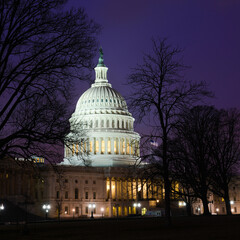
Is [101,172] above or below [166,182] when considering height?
above

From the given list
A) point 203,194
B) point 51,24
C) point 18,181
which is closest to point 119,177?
point 18,181

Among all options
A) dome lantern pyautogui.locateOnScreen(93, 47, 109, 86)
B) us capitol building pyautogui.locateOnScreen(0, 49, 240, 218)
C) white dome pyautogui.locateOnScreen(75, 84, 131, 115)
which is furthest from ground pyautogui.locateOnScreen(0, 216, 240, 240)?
dome lantern pyautogui.locateOnScreen(93, 47, 109, 86)

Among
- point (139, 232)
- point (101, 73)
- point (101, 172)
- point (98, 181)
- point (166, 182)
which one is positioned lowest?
point (139, 232)

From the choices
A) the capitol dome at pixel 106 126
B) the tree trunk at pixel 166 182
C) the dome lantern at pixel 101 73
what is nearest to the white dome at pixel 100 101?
the capitol dome at pixel 106 126

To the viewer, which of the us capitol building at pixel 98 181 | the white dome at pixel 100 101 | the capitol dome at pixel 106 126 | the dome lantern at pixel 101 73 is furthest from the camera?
the dome lantern at pixel 101 73

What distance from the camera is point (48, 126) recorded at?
27.2m

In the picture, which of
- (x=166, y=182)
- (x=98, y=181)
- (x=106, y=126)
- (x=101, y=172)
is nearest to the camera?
(x=166, y=182)

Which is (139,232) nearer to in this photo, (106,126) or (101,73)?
(106,126)

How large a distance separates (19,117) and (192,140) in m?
25.4

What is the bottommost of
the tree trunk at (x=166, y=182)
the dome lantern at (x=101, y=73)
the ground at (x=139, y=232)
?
the ground at (x=139, y=232)

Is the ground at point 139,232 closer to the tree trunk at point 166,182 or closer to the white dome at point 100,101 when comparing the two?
the tree trunk at point 166,182

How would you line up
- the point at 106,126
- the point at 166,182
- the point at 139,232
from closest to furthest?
the point at 139,232 < the point at 166,182 < the point at 106,126

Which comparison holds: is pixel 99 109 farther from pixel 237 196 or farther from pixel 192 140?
pixel 192 140

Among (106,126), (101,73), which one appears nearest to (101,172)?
(106,126)
